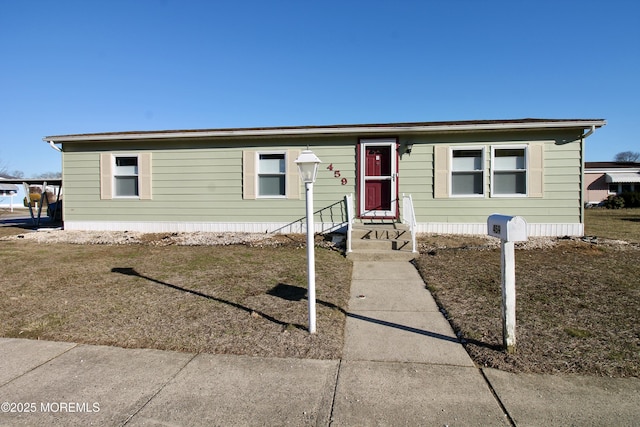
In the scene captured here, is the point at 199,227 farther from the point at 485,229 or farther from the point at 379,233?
the point at 485,229

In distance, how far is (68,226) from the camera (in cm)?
1103

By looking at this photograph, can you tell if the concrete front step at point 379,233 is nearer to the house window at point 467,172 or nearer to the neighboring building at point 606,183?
the house window at point 467,172

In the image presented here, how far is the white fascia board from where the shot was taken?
8914 millimetres

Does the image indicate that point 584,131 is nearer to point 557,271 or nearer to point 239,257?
point 557,271

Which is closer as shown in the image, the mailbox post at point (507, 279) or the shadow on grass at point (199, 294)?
the mailbox post at point (507, 279)

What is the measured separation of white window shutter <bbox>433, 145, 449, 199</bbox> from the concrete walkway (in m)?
6.63

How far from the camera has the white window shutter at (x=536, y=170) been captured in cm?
919

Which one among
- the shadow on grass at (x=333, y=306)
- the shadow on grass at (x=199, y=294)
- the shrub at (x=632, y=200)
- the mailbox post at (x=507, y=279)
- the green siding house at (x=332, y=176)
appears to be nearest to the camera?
the mailbox post at (x=507, y=279)

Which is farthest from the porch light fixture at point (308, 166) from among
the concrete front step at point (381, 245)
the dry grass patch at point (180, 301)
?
the concrete front step at point (381, 245)

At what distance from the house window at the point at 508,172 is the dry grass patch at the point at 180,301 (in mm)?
4974

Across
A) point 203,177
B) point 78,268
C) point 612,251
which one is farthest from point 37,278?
point 612,251

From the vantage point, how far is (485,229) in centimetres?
954

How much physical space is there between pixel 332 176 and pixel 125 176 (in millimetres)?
6186

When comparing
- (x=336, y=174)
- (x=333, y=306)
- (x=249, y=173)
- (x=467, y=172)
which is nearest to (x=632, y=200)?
(x=467, y=172)
